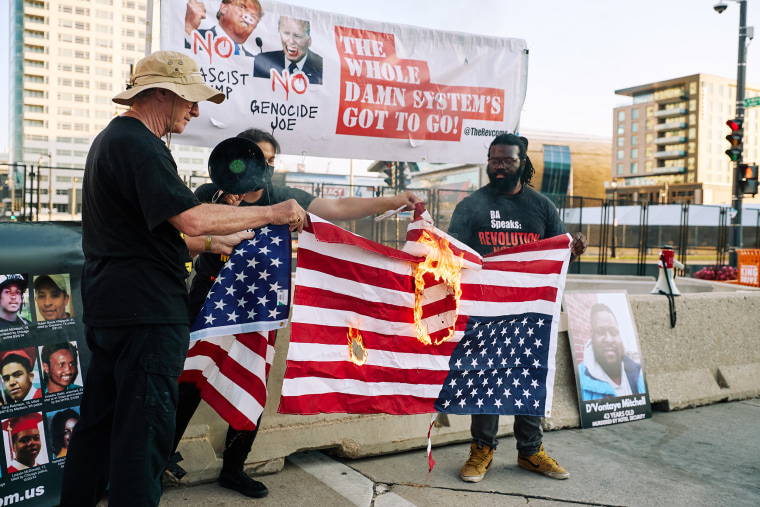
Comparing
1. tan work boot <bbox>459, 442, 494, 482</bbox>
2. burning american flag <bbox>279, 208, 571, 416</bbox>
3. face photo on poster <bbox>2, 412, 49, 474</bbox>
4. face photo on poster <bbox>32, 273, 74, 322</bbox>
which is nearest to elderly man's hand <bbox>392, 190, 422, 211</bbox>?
burning american flag <bbox>279, 208, 571, 416</bbox>

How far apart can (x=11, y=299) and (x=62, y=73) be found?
421 feet

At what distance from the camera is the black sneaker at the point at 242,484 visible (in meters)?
3.56

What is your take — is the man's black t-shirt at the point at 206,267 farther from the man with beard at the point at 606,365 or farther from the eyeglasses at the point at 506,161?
the man with beard at the point at 606,365

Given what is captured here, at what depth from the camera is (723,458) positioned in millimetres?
4438

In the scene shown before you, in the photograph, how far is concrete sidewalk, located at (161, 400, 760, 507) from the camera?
11.8ft

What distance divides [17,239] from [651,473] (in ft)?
14.0

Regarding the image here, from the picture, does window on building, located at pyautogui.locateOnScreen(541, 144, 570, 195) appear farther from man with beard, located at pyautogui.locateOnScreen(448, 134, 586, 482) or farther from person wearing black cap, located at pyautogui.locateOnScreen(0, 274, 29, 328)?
person wearing black cap, located at pyautogui.locateOnScreen(0, 274, 29, 328)

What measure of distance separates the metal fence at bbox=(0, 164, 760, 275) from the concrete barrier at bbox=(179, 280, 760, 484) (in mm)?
3655

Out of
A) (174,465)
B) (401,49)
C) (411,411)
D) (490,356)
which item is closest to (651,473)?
(490,356)

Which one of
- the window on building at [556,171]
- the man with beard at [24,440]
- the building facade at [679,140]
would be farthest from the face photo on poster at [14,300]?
the building facade at [679,140]

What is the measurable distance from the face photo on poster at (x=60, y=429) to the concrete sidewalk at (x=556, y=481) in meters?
0.63

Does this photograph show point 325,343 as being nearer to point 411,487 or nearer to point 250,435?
point 250,435

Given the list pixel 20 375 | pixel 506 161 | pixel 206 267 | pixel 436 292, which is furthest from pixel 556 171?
pixel 20 375

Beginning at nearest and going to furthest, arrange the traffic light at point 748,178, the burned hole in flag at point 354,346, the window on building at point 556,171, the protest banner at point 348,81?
the burned hole in flag at point 354,346 < the protest banner at point 348,81 < the traffic light at point 748,178 < the window on building at point 556,171
